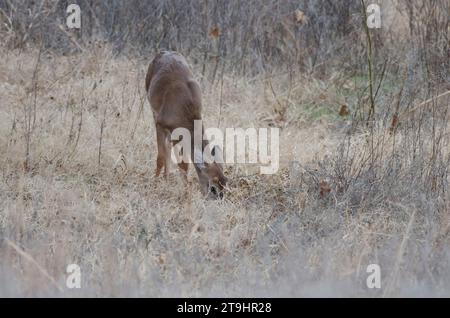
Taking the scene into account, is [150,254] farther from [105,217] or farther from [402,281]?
[402,281]

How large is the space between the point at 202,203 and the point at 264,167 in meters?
1.40

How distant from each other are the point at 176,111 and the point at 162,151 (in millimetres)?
383

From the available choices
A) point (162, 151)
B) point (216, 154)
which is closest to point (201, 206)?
point (216, 154)

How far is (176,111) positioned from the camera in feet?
24.8

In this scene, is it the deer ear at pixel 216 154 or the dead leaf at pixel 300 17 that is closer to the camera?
the deer ear at pixel 216 154

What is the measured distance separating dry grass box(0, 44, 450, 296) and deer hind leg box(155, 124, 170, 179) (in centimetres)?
16

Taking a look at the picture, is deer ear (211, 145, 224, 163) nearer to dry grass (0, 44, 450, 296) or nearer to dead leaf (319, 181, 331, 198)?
dry grass (0, 44, 450, 296)

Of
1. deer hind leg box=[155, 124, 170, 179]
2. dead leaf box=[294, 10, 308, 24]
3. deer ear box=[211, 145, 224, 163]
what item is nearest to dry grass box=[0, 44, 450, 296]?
deer hind leg box=[155, 124, 170, 179]

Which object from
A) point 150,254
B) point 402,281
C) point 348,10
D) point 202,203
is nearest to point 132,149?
point 202,203

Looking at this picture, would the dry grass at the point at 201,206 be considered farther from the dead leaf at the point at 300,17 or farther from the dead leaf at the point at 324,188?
the dead leaf at the point at 300,17

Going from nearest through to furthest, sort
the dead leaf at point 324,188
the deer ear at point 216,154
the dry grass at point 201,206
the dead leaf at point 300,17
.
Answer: the dry grass at point 201,206 → the dead leaf at point 324,188 → the deer ear at point 216,154 → the dead leaf at point 300,17

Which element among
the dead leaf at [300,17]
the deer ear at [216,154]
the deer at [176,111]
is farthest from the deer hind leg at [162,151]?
the dead leaf at [300,17]

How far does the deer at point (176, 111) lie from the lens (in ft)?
23.3

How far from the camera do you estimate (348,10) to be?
38.3 ft
